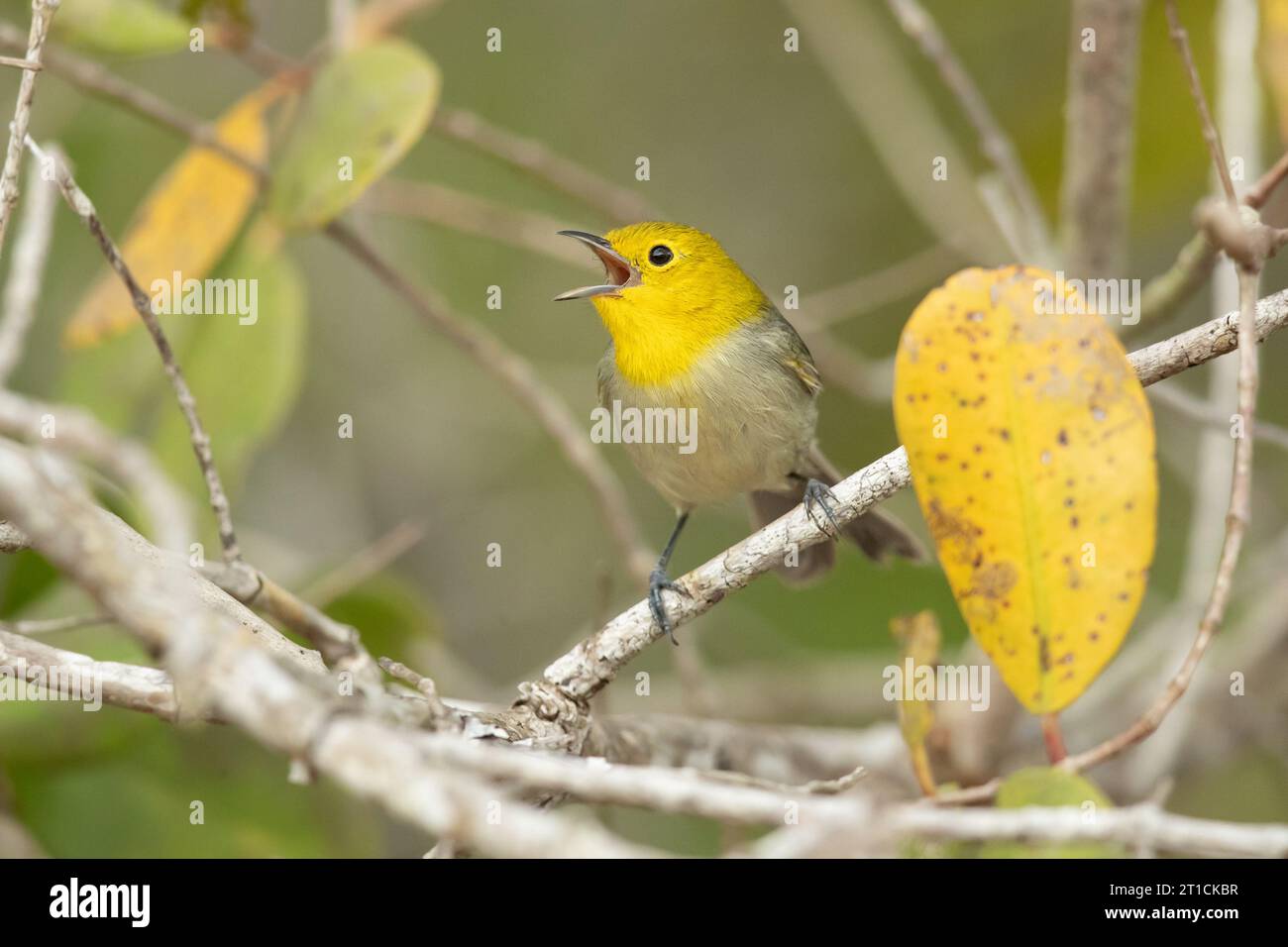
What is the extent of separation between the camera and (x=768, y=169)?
6672mm

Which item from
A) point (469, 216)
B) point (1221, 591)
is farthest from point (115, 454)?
point (469, 216)

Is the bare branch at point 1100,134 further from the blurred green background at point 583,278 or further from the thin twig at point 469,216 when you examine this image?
the thin twig at point 469,216

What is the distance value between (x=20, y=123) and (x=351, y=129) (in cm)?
139

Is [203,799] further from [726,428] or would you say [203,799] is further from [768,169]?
[768,169]

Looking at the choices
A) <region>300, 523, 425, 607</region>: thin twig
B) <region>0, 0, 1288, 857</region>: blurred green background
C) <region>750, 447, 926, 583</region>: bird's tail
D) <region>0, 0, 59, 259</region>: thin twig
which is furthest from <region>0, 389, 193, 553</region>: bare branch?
<region>0, 0, 1288, 857</region>: blurred green background

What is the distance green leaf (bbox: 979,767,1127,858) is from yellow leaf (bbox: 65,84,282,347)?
2.95 metres

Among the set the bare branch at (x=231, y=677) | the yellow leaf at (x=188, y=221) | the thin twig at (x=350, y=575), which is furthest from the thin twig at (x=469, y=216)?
the bare branch at (x=231, y=677)

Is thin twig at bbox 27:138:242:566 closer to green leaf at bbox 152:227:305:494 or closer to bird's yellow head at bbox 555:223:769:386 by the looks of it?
green leaf at bbox 152:227:305:494

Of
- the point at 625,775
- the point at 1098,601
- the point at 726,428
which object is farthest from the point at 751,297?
the point at 625,775

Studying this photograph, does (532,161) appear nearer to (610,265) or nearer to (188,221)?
(610,265)

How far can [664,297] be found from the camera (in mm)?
4258

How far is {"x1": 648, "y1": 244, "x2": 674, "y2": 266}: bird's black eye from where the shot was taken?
4.36 m

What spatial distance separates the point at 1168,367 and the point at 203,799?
2.85m
